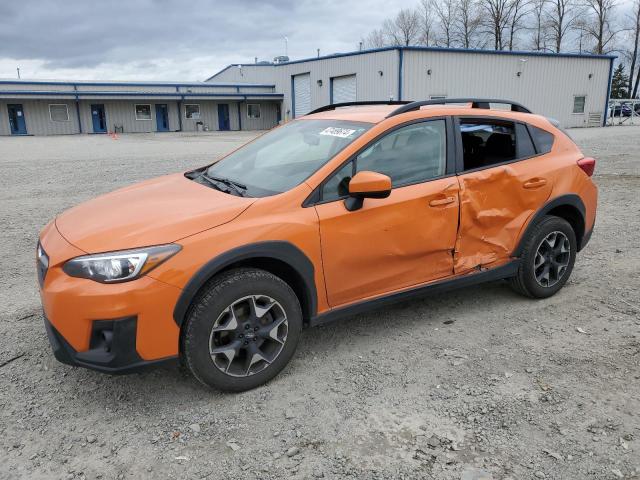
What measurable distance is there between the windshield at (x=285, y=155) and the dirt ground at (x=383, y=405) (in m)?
1.25

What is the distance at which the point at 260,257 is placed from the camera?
3.16 metres

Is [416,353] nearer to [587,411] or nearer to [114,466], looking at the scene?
[587,411]

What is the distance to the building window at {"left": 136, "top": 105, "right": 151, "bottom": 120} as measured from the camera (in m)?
40.3

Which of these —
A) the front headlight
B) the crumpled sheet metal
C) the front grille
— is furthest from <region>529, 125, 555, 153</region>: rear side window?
the front grille

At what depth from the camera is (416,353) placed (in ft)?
12.3

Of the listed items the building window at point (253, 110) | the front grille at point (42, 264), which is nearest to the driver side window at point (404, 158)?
the front grille at point (42, 264)

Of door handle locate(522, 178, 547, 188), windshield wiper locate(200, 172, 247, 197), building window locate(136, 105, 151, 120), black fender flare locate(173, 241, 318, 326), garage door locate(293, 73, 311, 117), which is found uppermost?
garage door locate(293, 73, 311, 117)

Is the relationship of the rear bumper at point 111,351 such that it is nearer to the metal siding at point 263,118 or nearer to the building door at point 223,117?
the building door at point 223,117

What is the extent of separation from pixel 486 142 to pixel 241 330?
8.10ft

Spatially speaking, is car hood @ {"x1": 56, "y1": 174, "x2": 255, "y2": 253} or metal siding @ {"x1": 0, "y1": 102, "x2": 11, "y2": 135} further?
metal siding @ {"x1": 0, "y1": 102, "x2": 11, "y2": 135}

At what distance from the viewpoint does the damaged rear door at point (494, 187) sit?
402 cm

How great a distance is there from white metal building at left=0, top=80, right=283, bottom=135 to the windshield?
124 feet

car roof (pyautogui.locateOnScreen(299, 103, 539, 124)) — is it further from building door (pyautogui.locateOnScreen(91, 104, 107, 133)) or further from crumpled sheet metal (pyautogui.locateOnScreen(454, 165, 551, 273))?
building door (pyautogui.locateOnScreen(91, 104, 107, 133))

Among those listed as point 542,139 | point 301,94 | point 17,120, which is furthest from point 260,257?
point 17,120
